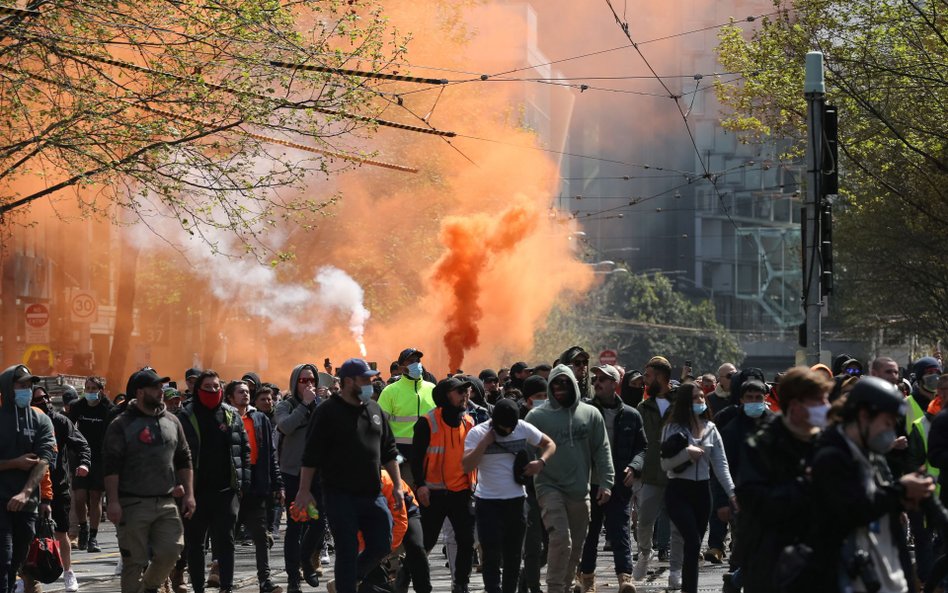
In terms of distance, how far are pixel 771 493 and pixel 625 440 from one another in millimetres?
6229

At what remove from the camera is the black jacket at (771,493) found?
6.02m

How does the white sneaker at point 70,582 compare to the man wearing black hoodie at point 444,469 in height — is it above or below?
below

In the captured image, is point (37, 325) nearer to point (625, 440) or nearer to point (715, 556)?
point (715, 556)

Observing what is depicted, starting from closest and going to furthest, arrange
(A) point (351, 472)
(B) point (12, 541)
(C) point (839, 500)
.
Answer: (C) point (839, 500) < (A) point (351, 472) < (B) point (12, 541)

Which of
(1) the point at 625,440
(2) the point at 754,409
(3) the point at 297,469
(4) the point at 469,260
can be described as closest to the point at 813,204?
(1) the point at 625,440

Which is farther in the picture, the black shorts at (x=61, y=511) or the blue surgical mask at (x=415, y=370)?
the black shorts at (x=61, y=511)

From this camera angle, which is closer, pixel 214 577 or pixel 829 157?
pixel 214 577

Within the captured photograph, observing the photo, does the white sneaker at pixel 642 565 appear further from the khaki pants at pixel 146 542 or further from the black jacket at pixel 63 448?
the black jacket at pixel 63 448

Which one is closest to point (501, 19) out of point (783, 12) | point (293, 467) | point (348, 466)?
point (783, 12)

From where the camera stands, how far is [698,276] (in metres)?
121

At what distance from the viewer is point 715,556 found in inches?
575

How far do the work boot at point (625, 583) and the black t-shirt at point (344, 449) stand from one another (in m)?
2.49

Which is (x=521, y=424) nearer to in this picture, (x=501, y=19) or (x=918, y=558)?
(x=918, y=558)

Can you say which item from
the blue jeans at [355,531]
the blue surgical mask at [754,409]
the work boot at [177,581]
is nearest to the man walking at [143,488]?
the blue jeans at [355,531]
